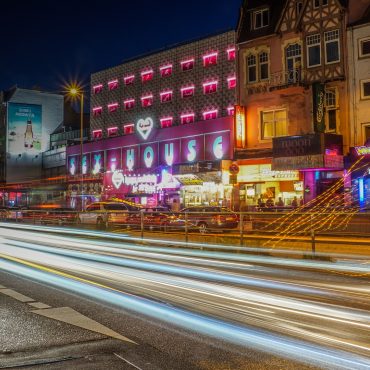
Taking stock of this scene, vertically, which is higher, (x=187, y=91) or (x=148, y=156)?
(x=187, y=91)

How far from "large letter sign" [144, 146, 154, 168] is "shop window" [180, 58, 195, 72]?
22.7ft

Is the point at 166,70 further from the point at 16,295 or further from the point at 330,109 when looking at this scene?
the point at 16,295

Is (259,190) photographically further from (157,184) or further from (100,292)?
(100,292)

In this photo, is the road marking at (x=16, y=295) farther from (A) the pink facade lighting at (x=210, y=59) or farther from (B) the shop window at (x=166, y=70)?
(B) the shop window at (x=166, y=70)

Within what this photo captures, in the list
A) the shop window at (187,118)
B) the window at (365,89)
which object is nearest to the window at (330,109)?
the window at (365,89)

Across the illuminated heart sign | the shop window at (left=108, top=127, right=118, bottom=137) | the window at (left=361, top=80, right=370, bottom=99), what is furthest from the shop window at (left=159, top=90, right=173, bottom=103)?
the window at (left=361, top=80, right=370, bottom=99)

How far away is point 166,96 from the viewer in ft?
141

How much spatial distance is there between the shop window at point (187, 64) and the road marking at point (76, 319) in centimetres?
3476

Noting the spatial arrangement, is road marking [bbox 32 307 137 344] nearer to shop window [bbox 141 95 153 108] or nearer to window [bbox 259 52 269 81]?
window [bbox 259 52 269 81]

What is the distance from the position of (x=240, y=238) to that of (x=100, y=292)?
8.68m

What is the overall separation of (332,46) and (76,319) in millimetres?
26633

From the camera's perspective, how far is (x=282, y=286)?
1030 centimetres

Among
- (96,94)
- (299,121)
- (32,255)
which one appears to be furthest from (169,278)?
(96,94)

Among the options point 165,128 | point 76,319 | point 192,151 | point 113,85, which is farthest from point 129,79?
point 76,319
